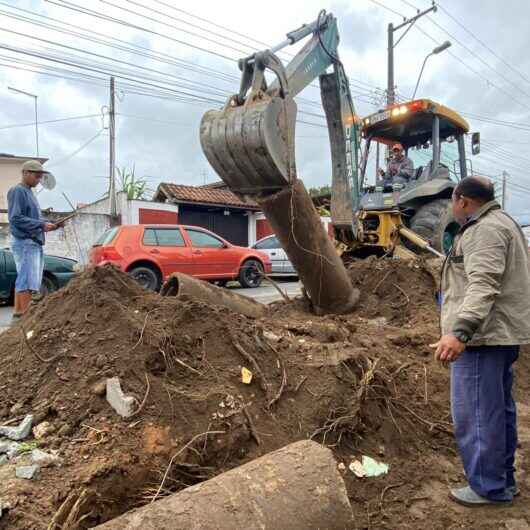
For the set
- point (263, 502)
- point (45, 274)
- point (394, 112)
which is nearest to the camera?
point (263, 502)

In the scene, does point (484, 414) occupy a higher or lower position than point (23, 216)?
lower

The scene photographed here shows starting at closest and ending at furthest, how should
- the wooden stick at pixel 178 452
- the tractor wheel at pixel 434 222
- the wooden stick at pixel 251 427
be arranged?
the wooden stick at pixel 178 452 → the wooden stick at pixel 251 427 → the tractor wheel at pixel 434 222

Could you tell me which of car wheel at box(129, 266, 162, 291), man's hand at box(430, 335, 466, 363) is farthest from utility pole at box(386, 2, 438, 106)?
man's hand at box(430, 335, 466, 363)

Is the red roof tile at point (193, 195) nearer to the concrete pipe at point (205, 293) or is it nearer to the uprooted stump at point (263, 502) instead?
the concrete pipe at point (205, 293)

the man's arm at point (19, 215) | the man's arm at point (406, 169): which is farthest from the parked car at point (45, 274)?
the man's arm at point (406, 169)

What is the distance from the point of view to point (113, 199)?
18.1 metres

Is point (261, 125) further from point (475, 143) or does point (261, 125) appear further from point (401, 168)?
point (475, 143)

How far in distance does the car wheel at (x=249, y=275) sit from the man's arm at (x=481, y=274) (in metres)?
9.98

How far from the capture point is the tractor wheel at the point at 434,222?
7.12 m

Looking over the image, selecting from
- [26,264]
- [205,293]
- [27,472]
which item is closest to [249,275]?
[205,293]

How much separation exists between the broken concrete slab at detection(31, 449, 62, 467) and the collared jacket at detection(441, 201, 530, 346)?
6.95ft

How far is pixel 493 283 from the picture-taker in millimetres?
2535

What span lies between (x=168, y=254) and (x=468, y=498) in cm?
893

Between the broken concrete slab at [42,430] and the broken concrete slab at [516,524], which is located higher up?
the broken concrete slab at [42,430]
